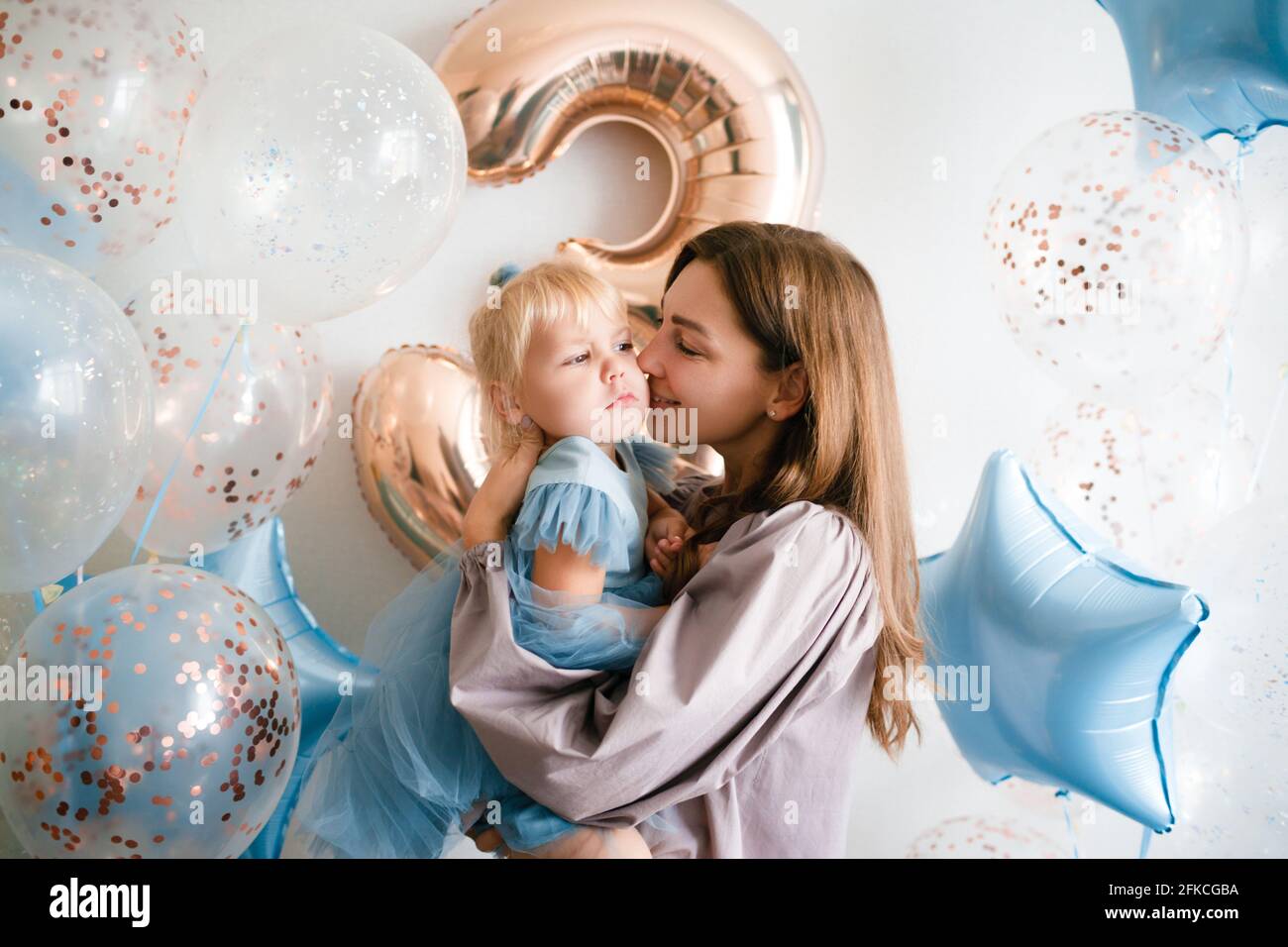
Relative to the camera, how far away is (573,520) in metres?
1.32

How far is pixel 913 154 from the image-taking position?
91.6 inches

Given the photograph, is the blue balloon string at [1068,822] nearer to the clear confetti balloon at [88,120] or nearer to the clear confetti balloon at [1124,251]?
the clear confetti balloon at [1124,251]

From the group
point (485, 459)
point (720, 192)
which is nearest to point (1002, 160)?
point (720, 192)

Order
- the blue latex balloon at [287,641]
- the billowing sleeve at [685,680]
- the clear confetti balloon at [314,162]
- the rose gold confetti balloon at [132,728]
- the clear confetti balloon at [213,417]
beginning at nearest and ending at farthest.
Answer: the billowing sleeve at [685,680]
the rose gold confetti balloon at [132,728]
the clear confetti balloon at [314,162]
the clear confetti balloon at [213,417]
the blue latex balloon at [287,641]

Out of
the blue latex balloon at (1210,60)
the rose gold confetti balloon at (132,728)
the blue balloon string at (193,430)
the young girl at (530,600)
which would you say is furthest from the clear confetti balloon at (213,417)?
the blue latex balloon at (1210,60)

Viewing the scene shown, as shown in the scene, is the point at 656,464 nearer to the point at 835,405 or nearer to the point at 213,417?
the point at 835,405

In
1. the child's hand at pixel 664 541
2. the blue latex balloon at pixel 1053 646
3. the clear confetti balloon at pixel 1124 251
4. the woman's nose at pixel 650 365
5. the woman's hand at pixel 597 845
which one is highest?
the clear confetti balloon at pixel 1124 251

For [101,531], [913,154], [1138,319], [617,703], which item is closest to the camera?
[617,703]

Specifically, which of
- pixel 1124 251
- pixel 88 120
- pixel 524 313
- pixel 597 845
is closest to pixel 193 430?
pixel 88 120

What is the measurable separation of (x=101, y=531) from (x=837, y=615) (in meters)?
0.90

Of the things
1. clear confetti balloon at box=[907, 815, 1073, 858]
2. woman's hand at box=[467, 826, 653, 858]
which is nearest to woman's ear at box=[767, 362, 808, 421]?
woman's hand at box=[467, 826, 653, 858]

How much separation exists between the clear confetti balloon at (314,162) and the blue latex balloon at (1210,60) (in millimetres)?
1239

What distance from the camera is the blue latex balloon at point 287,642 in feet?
5.93
